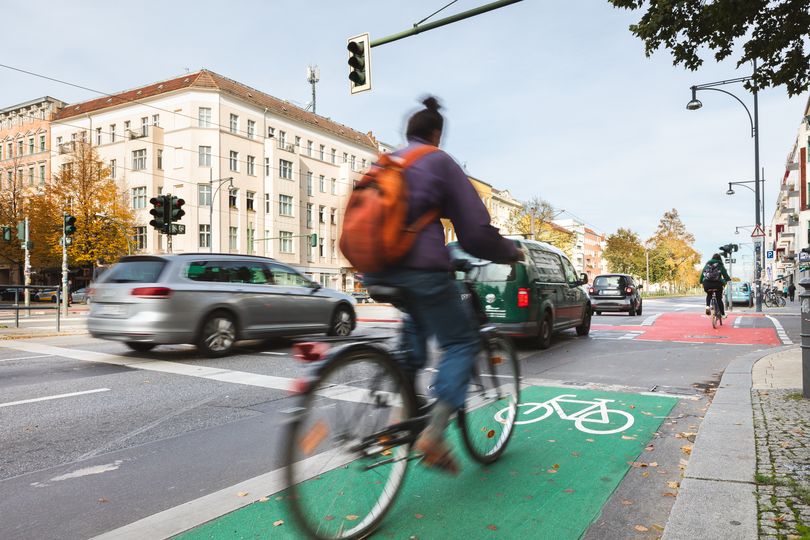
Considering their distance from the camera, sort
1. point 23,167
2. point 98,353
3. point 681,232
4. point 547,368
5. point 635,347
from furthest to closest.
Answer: point 681,232, point 23,167, point 635,347, point 98,353, point 547,368

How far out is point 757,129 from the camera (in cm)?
2498

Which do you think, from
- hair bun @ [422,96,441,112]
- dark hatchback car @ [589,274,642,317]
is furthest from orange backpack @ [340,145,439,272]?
dark hatchback car @ [589,274,642,317]

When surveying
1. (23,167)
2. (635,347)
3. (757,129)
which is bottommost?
(635,347)

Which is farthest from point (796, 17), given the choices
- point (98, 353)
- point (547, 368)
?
point (98, 353)

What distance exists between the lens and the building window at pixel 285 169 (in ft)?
162

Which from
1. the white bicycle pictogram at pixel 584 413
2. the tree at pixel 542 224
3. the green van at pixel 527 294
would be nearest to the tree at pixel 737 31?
the green van at pixel 527 294

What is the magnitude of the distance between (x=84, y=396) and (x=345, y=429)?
4649mm

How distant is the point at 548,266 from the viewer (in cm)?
1062

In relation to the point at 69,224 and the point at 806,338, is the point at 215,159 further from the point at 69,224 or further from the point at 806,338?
the point at 806,338

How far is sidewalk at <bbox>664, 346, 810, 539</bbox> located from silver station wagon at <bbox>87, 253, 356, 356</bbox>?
6.92 meters

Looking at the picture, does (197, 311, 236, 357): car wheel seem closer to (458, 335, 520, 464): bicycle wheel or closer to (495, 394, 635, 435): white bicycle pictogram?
(495, 394, 635, 435): white bicycle pictogram

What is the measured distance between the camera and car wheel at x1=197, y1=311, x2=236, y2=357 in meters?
9.05

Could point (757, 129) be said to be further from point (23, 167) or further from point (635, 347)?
point (23, 167)

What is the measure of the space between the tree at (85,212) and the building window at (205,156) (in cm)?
671
